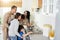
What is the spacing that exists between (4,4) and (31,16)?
385 mm

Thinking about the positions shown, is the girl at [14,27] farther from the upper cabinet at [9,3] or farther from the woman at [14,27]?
the upper cabinet at [9,3]

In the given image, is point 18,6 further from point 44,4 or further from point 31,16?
point 44,4

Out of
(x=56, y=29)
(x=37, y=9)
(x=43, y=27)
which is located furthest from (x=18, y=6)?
(x=56, y=29)

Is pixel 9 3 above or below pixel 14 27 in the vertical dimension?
above

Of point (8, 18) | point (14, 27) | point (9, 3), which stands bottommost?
point (14, 27)

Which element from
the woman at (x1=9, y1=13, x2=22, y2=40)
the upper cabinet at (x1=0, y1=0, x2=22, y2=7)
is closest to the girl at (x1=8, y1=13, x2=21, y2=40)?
the woman at (x1=9, y1=13, x2=22, y2=40)

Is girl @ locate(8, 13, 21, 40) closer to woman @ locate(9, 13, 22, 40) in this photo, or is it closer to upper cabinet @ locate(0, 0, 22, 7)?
woman @ locate(9, 13, 22, 40)

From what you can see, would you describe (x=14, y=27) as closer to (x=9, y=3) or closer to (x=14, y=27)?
(x=14, y=27)

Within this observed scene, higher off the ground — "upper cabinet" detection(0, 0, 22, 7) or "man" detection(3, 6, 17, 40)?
"upper cabinet" detection(0, 0, 22, 7)

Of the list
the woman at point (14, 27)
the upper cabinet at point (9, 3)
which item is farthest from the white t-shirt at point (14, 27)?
the upper cabinet at point (9, 3)

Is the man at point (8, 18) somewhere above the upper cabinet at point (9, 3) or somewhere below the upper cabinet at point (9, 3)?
below

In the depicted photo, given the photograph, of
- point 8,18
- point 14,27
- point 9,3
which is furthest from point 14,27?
point 9,3

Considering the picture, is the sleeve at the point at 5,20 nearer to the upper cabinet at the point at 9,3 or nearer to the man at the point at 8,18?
the man at the point at 8,18

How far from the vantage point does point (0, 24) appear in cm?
178
